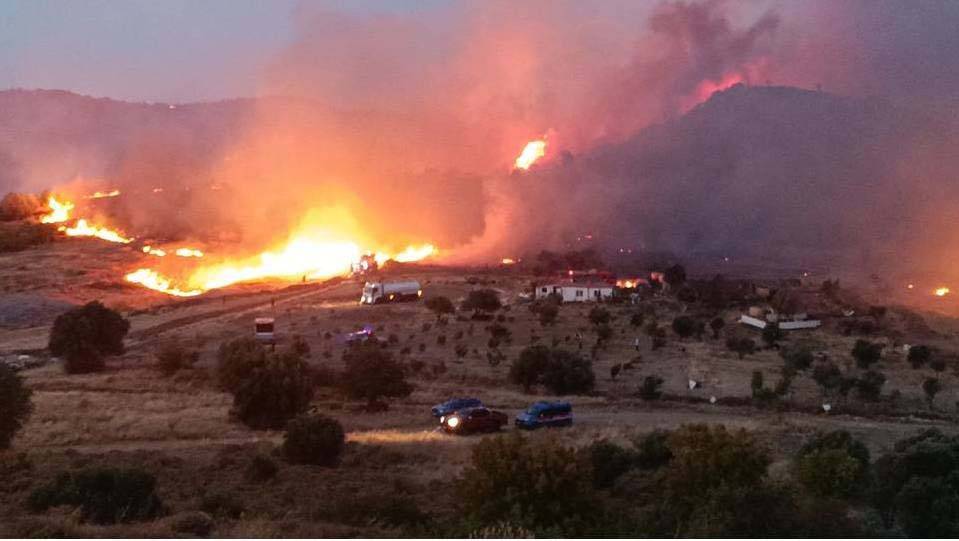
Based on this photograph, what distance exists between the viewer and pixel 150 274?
90.4 m

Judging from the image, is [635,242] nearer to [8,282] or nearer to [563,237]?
[563,237]

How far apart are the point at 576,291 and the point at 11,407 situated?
54940 mm

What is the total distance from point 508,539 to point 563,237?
11269 cm

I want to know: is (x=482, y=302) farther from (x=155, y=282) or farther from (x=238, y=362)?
(x=155, y=282)

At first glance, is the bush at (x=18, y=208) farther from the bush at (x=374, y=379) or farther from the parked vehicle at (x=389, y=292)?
the bush at (x=374, y=379)

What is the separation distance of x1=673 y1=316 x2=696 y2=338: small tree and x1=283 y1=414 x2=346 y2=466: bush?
36.0 meters

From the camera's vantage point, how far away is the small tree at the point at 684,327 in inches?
2336

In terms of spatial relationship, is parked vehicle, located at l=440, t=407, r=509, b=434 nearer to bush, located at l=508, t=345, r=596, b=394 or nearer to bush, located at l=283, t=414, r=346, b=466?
bush, located at l=283, t=414, r=346, b=466

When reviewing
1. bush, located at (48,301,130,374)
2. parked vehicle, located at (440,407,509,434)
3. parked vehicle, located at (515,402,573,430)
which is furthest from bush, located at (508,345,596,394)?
bush, located at (48,301,130,374)

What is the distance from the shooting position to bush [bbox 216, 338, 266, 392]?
37250 millimetres

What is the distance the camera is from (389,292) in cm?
7438

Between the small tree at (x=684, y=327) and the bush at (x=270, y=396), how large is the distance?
103 ft

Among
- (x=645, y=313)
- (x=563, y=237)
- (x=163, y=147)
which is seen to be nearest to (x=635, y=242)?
(x=563, y=237)

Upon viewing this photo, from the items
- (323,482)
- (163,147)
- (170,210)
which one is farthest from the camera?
(163,147)
